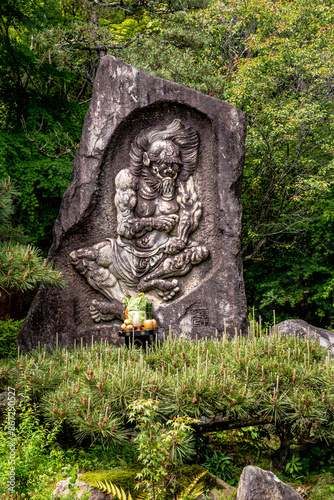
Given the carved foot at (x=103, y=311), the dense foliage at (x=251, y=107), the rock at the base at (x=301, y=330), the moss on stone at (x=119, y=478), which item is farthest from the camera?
the dense foliage at (x=251, y=107)

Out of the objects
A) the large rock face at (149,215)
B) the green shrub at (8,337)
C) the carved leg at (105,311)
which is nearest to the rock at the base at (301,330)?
the large rock face at (149,215)

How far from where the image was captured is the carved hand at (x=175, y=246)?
650 cm

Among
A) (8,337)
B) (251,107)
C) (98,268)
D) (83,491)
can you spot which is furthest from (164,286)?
(251,107)

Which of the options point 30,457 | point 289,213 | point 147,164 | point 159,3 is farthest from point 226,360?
point 159,3

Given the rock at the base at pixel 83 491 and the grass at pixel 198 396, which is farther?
the grass at pixel 198 396

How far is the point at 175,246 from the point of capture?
21.3 ft

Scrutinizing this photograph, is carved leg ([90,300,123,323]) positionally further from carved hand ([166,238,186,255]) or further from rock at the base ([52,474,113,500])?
rock at the base ([52,474,113,500])

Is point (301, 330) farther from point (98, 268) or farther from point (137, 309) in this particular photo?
point (98, 268)

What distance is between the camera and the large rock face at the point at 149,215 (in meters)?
6.50

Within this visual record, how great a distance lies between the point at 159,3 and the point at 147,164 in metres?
6.92

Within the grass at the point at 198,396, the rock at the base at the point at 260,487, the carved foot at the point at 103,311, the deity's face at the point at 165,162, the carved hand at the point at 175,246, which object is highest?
the deity's face at the point at 165,162

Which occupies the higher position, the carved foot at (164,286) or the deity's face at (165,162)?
the deity's face at (165,162)

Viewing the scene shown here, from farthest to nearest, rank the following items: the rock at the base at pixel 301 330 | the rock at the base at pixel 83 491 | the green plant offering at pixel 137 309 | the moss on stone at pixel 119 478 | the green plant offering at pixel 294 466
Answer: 1. the rock at the base at pixel 301 330
2. the green plant offering at pixel 137 309
3. the green plant offering at pixel 294 466
4. the moss on stone at pixel 119 478
5. the rock at the base at pixel 83 491

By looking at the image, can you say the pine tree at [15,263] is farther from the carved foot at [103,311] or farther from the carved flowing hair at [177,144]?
the carved flowing hair at [177,144]
